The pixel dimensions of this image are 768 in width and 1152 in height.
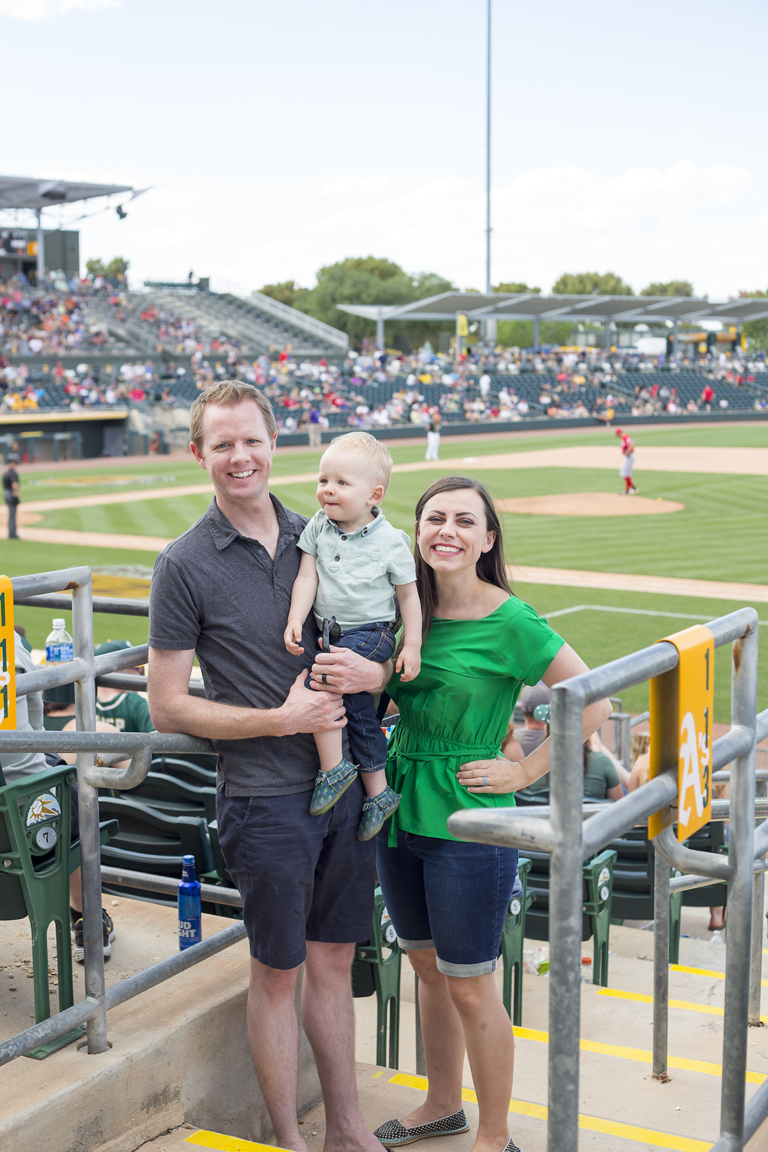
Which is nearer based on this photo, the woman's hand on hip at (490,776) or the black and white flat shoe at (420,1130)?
the woman's hand on hip at (490,776)

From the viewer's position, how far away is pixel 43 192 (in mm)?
47375

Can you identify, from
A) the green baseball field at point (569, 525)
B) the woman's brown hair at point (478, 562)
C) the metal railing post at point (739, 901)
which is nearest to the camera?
the metal railing post at point (739, 901)

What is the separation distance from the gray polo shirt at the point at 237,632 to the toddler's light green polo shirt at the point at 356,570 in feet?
0.36

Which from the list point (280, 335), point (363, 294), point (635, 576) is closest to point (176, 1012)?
point (635, 576)

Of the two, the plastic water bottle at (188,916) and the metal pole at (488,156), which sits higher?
the metal pole at (488,156)

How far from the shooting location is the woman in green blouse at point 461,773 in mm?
2959

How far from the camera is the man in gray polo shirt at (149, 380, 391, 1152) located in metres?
2.92

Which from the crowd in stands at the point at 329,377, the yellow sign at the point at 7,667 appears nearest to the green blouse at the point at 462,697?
the yellow sign at the point at 7,667

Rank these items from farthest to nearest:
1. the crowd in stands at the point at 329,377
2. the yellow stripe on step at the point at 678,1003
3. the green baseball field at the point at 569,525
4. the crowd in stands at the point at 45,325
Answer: the crowd in stands at the point at 45,325 < the crowd in stands at the point at 329,377 < the green baseball field at the point at 569,525 < the yellow stripe on step at the point at 678,1003

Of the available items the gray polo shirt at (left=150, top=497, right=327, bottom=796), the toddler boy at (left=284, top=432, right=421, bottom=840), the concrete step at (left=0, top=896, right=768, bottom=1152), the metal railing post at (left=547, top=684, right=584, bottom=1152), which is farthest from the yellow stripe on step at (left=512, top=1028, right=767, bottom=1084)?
the metal railing post at (left=547, top=684, right=584, bottom=1152)

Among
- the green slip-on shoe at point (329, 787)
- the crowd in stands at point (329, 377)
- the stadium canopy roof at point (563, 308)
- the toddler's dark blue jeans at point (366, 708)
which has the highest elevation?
the stadium canopy roof at point (563, 308)

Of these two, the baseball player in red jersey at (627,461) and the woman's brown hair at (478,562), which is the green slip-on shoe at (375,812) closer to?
the woman's brown hair at (478,562)

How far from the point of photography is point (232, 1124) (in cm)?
346

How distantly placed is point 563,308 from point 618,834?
5886 centimetres
